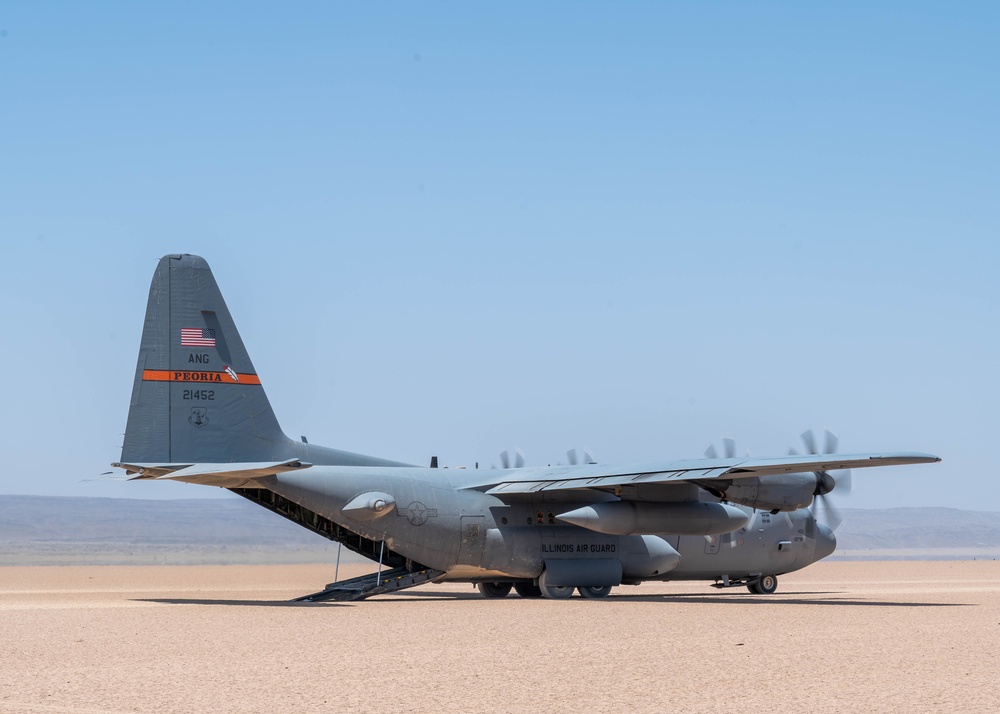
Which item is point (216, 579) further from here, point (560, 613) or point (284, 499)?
point (560, 613)

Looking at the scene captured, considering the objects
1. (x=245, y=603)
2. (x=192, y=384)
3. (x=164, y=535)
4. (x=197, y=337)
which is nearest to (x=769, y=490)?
(x=245, y=603)

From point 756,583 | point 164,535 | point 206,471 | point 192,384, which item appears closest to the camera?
point 206,471

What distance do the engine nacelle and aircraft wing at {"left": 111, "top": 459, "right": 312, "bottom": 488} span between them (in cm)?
1069

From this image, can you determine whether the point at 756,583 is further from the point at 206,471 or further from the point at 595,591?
the point at 206,471

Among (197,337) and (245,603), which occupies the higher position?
(197,337)

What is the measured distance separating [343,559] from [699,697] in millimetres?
49263

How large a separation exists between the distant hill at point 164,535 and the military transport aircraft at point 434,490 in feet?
114

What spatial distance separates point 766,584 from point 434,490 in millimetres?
11972

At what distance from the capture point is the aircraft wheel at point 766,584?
35656 mm

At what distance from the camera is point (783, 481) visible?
29828 mm

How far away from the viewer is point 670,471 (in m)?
27.6

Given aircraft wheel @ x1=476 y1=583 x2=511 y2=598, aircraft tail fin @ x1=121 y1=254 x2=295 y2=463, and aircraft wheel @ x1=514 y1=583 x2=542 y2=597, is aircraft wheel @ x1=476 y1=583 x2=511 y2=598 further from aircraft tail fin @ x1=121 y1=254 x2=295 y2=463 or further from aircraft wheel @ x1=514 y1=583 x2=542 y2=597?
aircraft tail fin @ x1=121 y1=254 x2=295 y2=463

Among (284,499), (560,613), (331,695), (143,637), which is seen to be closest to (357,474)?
(284,499)

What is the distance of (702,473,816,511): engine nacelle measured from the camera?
29578 mm
